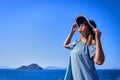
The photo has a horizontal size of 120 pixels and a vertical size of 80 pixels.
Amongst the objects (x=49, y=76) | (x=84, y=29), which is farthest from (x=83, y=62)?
(x=49, y=76)

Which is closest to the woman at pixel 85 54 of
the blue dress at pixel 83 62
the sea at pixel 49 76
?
the blue dress at pixel 83 62

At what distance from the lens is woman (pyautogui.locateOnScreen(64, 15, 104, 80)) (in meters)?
1.71

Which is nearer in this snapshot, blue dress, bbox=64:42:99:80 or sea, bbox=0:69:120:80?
blue dress, bbox=64:42:99:80

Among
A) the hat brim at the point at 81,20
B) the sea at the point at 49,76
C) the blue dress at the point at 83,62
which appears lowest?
the sea at the point at 49,76

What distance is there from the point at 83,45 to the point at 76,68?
0.11 m

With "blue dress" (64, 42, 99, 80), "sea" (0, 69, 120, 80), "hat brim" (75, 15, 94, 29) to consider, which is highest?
"hat brim" (75, 15, 94, 29)

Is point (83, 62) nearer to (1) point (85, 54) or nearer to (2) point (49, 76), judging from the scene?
(1) point (85, 54)

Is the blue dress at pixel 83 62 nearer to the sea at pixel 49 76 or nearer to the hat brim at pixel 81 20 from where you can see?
the hat brim at pixel 81 20

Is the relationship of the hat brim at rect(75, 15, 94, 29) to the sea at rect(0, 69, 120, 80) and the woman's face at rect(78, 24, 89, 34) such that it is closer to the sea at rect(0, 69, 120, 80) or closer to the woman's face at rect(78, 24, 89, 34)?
the woman's face at rect(78, 24, 89, 34)

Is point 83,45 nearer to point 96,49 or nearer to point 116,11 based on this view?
point 96,49

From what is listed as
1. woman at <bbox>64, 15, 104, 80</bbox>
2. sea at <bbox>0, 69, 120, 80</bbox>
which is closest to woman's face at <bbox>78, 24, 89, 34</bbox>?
woman at <bbox>64, 15, 104, 80</bbox>

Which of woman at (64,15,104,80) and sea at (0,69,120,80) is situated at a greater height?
woman at (64,15,104,80)

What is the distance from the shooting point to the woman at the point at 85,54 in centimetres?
Result: 171

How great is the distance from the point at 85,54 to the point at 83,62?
4 centimetres
